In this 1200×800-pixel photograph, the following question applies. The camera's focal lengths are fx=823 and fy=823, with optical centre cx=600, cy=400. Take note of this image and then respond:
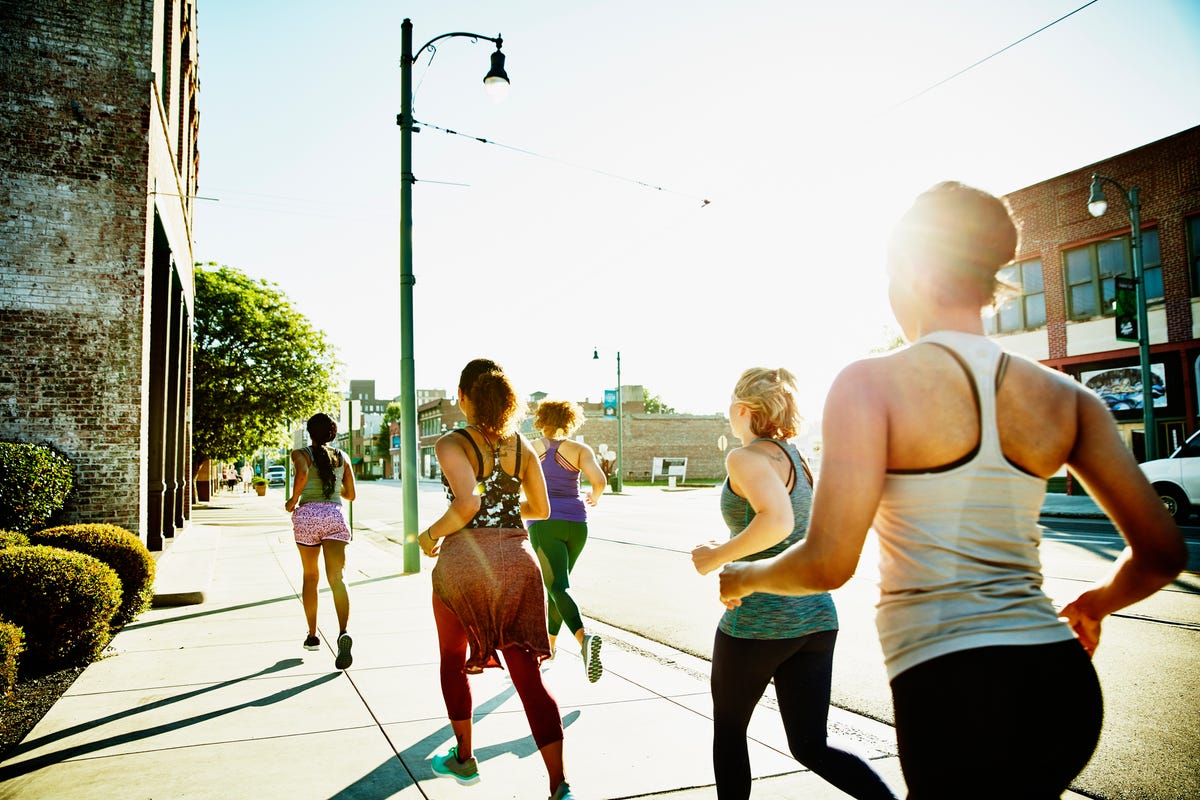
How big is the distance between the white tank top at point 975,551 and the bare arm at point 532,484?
221 cm

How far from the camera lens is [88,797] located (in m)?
3.58

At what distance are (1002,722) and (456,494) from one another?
2.36 m

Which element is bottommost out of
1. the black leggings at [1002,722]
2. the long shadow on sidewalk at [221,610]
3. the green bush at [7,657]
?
the long shadow on sidewalk at [221,610]

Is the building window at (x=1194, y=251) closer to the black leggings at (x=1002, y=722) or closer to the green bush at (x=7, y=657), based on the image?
the black leggings at (x=1002, y=722)

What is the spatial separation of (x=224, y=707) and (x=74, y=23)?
9.44 m

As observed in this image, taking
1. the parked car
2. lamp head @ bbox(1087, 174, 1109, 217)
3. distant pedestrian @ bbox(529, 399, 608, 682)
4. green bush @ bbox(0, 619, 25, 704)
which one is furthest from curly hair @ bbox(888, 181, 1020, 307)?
lamp head @ bbox(1087, 174, 1109, 217)

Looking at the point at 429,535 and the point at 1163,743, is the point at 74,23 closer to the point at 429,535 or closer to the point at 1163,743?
the point at 429,535

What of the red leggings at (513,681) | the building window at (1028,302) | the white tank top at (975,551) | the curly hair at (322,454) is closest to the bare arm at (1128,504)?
the white tank top at (975,551)

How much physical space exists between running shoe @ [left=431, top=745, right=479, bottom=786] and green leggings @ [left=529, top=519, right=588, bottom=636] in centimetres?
185

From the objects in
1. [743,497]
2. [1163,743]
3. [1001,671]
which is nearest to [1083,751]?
[1001,671]

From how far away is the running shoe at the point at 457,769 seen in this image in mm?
3641

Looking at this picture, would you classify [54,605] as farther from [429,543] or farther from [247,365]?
[247,365]

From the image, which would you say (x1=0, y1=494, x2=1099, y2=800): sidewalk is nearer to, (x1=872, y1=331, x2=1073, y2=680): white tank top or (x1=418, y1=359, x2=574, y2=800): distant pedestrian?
(x1=418, y1=359, x2=574, y2=800): distant pedestrian

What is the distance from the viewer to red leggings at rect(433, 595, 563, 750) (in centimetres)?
334
